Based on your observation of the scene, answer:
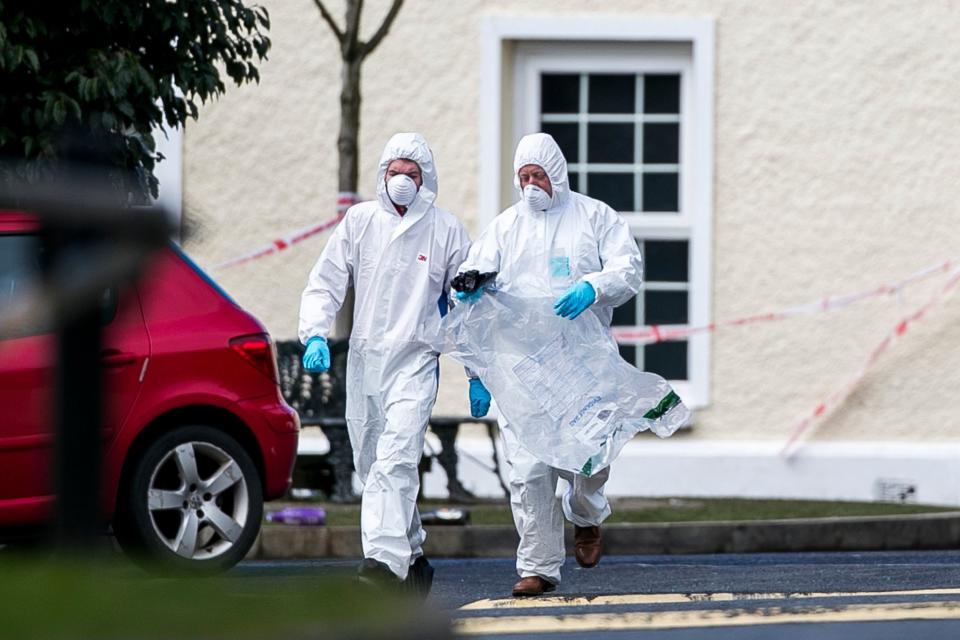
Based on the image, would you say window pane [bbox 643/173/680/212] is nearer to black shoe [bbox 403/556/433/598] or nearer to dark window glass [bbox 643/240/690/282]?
dark window glass [bbox 643/240/690/282]

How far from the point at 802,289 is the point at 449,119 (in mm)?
2457

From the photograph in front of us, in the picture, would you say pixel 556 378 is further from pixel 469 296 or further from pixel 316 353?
pixel 316 353

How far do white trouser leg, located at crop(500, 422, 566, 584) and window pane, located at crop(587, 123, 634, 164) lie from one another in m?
5.64

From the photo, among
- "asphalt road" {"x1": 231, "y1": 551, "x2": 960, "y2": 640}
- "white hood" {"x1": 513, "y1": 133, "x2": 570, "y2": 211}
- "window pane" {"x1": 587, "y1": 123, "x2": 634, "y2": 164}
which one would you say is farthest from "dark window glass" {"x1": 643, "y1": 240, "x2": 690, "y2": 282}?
"white hood" {"x1": 513, "y1": 133, "x2": 570, "y2": 211}

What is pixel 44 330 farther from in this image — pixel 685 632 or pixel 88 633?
pixel 685 632

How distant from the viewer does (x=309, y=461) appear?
35.7ft

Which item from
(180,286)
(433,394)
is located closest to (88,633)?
(433,394)

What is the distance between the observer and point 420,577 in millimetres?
7090

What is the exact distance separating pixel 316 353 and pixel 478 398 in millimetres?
755

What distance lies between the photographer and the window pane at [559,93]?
41.9 ft

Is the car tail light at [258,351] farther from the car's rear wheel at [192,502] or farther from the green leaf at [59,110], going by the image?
the green leaf at [59,110]

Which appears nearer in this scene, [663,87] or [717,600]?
[717,600]

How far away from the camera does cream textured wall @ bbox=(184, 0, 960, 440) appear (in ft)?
40.7

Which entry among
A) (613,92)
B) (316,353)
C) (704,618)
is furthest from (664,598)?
(613,92)
